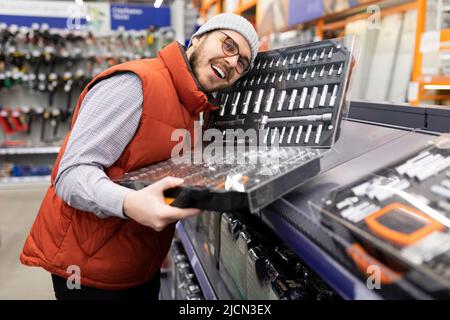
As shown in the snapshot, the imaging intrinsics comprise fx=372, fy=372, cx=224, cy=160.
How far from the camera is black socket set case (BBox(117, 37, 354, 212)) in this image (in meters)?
0.68

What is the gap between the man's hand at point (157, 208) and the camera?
2.27 ft

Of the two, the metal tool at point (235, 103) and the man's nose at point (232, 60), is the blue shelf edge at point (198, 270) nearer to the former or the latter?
the metal tool at point (235, 103)

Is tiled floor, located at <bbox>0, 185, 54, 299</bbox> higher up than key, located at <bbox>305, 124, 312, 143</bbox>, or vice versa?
key, located at <bbox>305, 124, 312, 143</bbox>

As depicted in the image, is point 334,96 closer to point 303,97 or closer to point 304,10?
point 303,97

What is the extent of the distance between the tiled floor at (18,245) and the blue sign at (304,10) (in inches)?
99.9

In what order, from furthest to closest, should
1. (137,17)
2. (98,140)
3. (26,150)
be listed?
(137,17)
(26,150)
(98,140)

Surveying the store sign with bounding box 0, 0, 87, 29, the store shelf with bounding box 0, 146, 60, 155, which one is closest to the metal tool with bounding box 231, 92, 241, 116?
the store shelf with bounding box 0, 146, 60, 155

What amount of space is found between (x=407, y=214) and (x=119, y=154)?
67 cm

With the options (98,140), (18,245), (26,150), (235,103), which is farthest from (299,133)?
(26,150)

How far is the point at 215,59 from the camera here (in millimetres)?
1102

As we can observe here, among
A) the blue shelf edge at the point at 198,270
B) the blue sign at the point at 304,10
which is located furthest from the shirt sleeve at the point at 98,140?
the blue sign at the point at 304,10

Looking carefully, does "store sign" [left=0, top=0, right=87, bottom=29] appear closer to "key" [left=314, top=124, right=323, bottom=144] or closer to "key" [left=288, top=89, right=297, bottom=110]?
"key" [left=288, top=89, right=297, bottom=110]

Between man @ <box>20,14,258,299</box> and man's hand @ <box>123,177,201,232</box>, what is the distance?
32 mm
